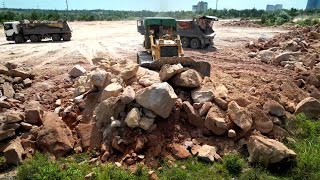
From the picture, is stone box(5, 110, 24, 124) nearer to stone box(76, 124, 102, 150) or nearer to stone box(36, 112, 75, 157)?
stone box(36, 112, 75, 157)

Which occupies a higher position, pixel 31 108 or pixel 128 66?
pixel 128 66

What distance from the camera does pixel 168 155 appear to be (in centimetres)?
693

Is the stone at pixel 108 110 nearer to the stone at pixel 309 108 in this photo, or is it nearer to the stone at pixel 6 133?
the stone at pixel 6 133

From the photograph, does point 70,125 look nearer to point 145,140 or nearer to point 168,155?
point 145,140

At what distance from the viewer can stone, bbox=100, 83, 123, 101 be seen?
7926 millimetres

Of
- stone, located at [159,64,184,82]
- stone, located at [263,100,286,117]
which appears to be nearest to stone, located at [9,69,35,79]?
stone, located at [159,64,184,82]

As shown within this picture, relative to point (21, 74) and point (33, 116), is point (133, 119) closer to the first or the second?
point (33, 116)

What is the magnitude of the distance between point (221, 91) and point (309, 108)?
94.4 inches

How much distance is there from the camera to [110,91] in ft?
26.0

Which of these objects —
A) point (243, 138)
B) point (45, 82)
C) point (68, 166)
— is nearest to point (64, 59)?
point (45, 82)

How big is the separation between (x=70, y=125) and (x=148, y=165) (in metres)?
2.66

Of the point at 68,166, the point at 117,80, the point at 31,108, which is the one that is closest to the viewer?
the point at 68,166

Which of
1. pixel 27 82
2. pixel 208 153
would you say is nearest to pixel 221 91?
pixel 208 153

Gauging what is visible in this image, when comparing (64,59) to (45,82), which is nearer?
(45,82)
